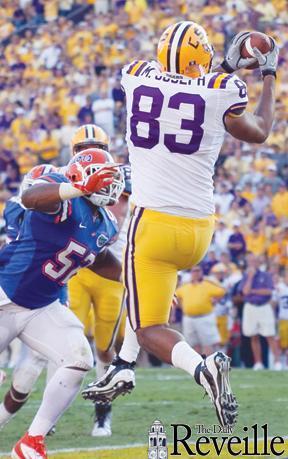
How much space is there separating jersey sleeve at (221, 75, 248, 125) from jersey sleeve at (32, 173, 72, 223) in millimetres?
859

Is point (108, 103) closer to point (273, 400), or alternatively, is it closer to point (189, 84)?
point (273, 400)

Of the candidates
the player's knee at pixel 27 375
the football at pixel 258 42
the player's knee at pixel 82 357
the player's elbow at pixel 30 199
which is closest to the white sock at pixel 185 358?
the player's knee at pixel 82 357

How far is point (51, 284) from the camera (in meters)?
6.07

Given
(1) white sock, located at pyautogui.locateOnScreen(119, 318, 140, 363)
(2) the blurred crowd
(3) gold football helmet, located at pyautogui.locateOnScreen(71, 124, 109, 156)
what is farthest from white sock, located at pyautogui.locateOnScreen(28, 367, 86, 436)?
(2) the blurred crowd

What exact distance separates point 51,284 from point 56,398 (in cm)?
59

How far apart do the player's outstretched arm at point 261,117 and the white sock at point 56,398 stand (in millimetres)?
1436

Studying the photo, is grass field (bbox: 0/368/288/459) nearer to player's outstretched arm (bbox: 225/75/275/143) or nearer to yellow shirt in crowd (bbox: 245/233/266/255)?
player's outstretched arm (bbox: 225/75/275/143)

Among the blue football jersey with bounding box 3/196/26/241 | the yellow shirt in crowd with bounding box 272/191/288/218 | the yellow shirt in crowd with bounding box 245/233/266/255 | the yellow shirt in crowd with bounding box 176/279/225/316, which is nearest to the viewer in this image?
the blue football jersey with bounding box 3/196/26/241

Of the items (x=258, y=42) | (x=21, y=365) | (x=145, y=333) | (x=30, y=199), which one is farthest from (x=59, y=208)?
(x=21, y=365)

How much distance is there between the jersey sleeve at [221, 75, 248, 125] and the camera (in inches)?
217

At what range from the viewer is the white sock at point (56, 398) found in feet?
19.1

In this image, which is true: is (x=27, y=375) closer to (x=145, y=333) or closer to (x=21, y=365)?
(x=21, y=365)

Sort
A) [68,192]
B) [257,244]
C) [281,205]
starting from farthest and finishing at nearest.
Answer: [281,205] < [257,244] < [68,192]

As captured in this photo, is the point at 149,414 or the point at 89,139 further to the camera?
the point at 149,414
